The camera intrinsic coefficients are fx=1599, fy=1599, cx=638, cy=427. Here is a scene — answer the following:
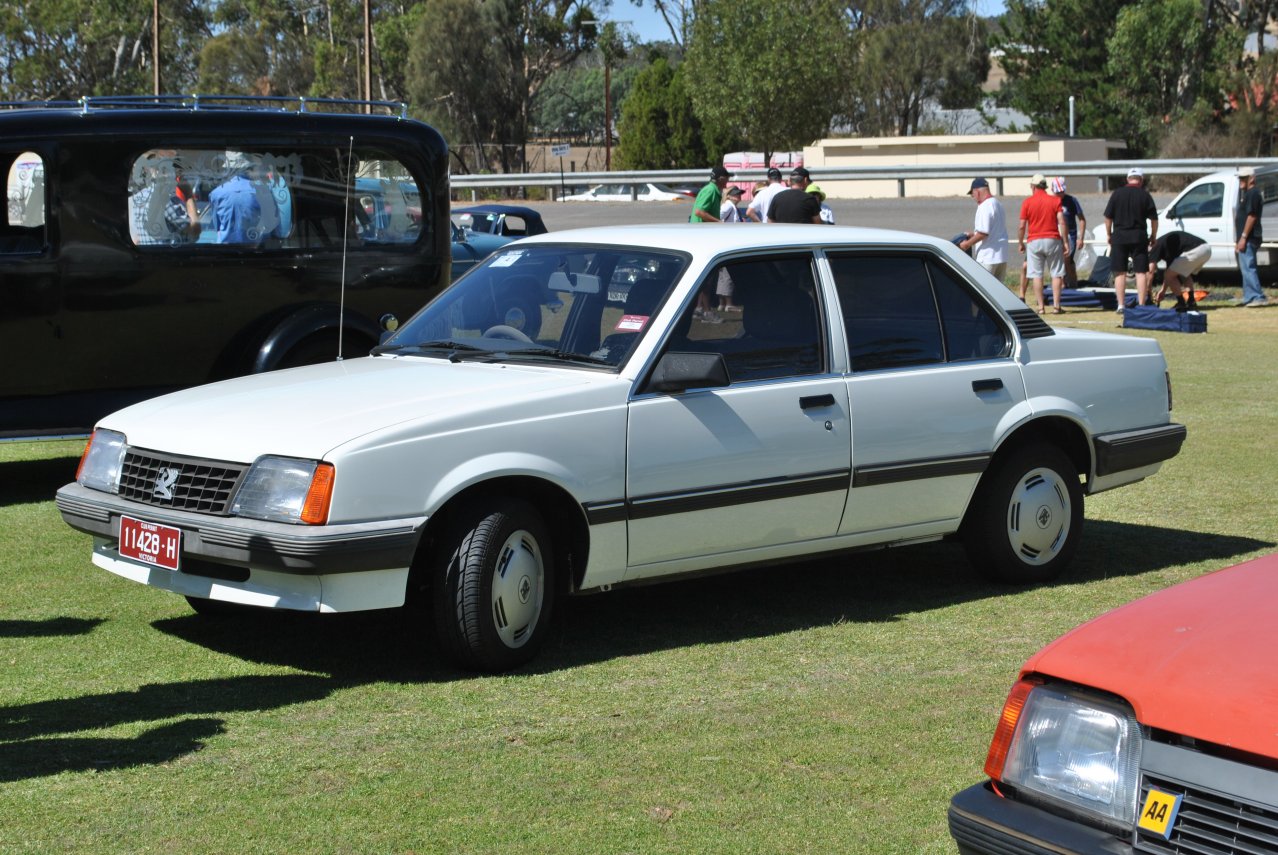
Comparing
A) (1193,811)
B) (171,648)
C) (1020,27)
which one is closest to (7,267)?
(171,648)

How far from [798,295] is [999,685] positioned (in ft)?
5.87

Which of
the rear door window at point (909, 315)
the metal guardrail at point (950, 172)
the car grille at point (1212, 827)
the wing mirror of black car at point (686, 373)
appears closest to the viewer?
the car grille at point (1212, 827)

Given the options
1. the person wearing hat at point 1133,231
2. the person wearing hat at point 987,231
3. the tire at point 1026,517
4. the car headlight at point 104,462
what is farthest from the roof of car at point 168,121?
the person wearing hat at point 1133,231

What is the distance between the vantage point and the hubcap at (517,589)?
5.42 metres

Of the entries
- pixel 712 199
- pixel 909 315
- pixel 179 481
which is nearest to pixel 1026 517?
pixel 909 315

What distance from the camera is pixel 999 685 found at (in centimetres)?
543

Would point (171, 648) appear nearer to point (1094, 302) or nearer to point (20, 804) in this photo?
point (20, 804)

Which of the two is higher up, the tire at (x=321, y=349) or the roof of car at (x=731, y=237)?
the roof of car at (x=731, y=237)

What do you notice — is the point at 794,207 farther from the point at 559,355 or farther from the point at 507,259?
the point at 559,355

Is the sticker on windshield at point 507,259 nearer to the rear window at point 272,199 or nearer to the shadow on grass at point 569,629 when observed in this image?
the shadow on grass at point 569,629

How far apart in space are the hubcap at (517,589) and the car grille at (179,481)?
3.03ft

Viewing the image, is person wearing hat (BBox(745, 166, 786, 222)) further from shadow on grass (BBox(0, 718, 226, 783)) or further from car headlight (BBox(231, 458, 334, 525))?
shadow on grass (BBox(0, 718, 226, 783))

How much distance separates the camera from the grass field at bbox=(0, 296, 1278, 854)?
163 inches

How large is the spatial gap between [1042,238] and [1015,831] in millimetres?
17461
